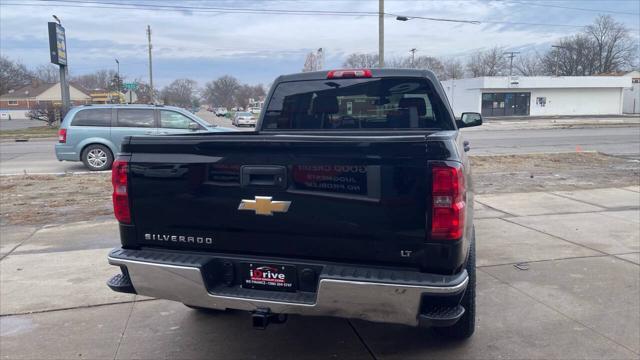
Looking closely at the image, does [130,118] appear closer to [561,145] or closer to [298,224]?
[298,224]

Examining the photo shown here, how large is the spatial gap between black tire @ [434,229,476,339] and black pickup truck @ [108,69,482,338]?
5 cm

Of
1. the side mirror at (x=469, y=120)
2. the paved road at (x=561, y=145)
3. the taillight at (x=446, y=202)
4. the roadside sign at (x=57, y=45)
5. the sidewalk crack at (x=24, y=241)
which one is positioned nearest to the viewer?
the taillight at (x=446, y=202)

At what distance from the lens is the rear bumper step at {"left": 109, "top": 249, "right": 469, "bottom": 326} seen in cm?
270

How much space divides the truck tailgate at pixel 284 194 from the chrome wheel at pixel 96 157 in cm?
1122

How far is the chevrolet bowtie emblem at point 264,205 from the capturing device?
2.89 meters

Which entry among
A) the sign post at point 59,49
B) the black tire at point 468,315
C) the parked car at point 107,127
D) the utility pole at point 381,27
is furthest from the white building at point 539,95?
the black tire at point 468,315

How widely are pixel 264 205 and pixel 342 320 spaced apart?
5.51 feet

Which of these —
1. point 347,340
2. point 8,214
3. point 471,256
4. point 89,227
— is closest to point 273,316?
point 347,340

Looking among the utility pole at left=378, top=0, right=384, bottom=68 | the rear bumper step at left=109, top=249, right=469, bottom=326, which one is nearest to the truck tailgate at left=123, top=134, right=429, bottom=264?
the rear bumper step at left=109, top=249, right=469, bottom=326

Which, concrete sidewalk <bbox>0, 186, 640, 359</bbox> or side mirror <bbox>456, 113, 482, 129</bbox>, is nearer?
concrete sidewalk <bbox>0, 186, 640, 359</bbox>

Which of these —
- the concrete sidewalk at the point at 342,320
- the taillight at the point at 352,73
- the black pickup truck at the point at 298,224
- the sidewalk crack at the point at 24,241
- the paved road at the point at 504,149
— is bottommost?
the concrete sidewalk at the point at 342,320

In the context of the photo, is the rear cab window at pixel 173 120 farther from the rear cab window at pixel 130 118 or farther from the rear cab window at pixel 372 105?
the rear cab window at pixel 372 105

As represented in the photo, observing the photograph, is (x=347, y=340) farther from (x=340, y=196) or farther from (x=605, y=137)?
(x=605, y=137)

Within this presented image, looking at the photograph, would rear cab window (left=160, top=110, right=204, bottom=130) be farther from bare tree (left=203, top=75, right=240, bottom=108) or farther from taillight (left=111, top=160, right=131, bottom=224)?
bare tree (left=203, top=75, right=240, bottom=108)
